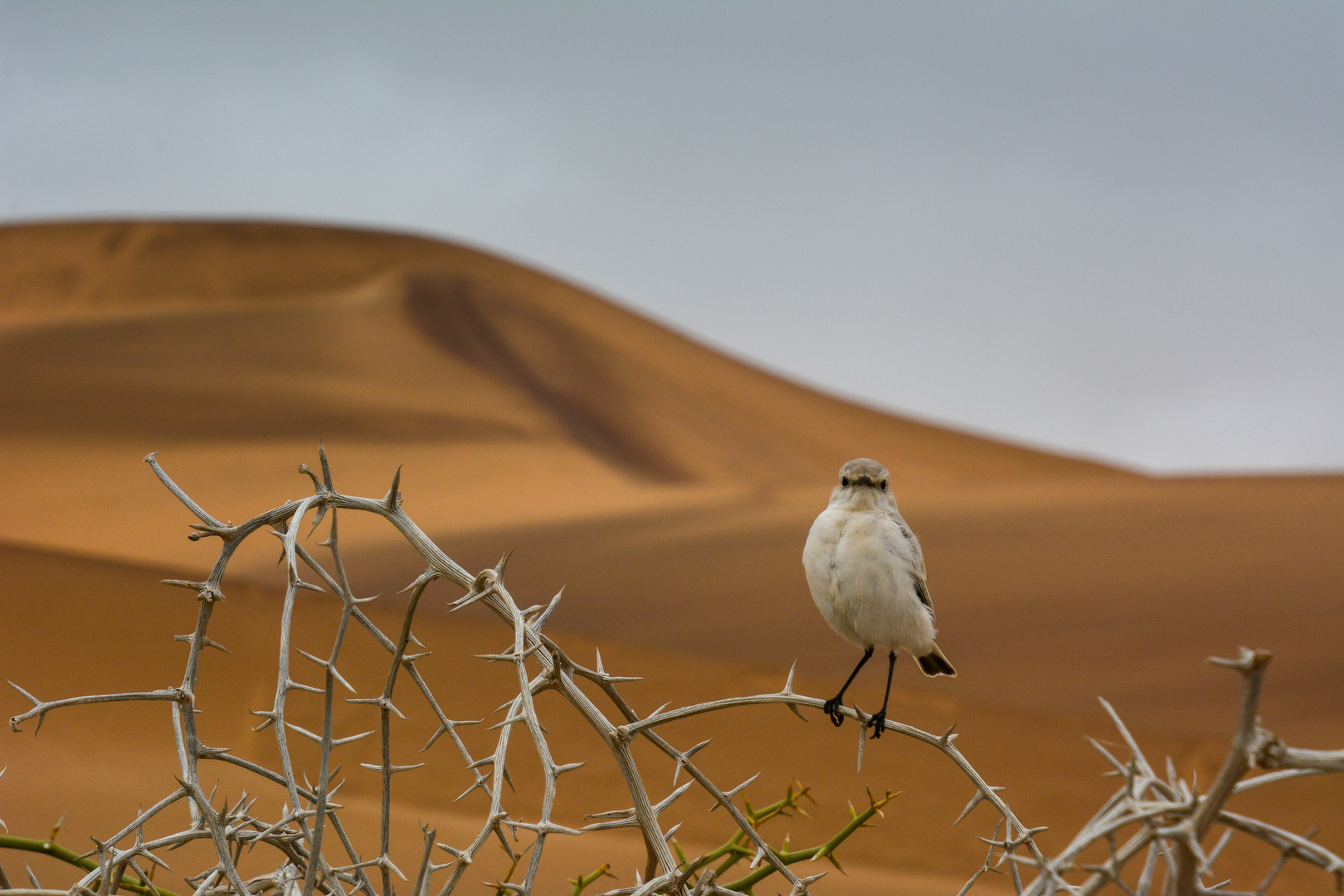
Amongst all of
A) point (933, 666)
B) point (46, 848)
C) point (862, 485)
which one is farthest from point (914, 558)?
point (46, 848)

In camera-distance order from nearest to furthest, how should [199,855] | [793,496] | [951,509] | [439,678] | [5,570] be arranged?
[199,855] → [439,678] → [5,570] → [951,509] → [793,496]

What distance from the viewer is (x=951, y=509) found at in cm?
2650

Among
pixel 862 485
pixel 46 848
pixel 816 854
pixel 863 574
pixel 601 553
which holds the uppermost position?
pixel 862 485

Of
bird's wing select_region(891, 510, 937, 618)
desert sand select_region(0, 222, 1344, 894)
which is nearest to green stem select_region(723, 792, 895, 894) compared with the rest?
bird's wing select_region(891, 510, 937, 618)

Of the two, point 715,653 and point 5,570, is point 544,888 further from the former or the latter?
point 5,570

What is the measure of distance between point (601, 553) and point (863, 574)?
20.4 meters

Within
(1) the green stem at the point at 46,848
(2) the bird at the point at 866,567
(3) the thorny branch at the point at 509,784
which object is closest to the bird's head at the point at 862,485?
(2) the bird at the point at 866,567

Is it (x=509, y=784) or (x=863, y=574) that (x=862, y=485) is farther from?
(x=509, y=784)

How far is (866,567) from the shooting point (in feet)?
11.3

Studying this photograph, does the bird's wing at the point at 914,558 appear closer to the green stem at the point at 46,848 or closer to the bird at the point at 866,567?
the bird at the point at 866,567

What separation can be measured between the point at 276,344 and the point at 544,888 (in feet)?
146

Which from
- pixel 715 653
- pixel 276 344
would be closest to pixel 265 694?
pixel 715 653

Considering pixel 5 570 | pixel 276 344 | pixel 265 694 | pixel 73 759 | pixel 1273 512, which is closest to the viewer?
pixel 73 759

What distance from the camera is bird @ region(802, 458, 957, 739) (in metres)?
3.46
